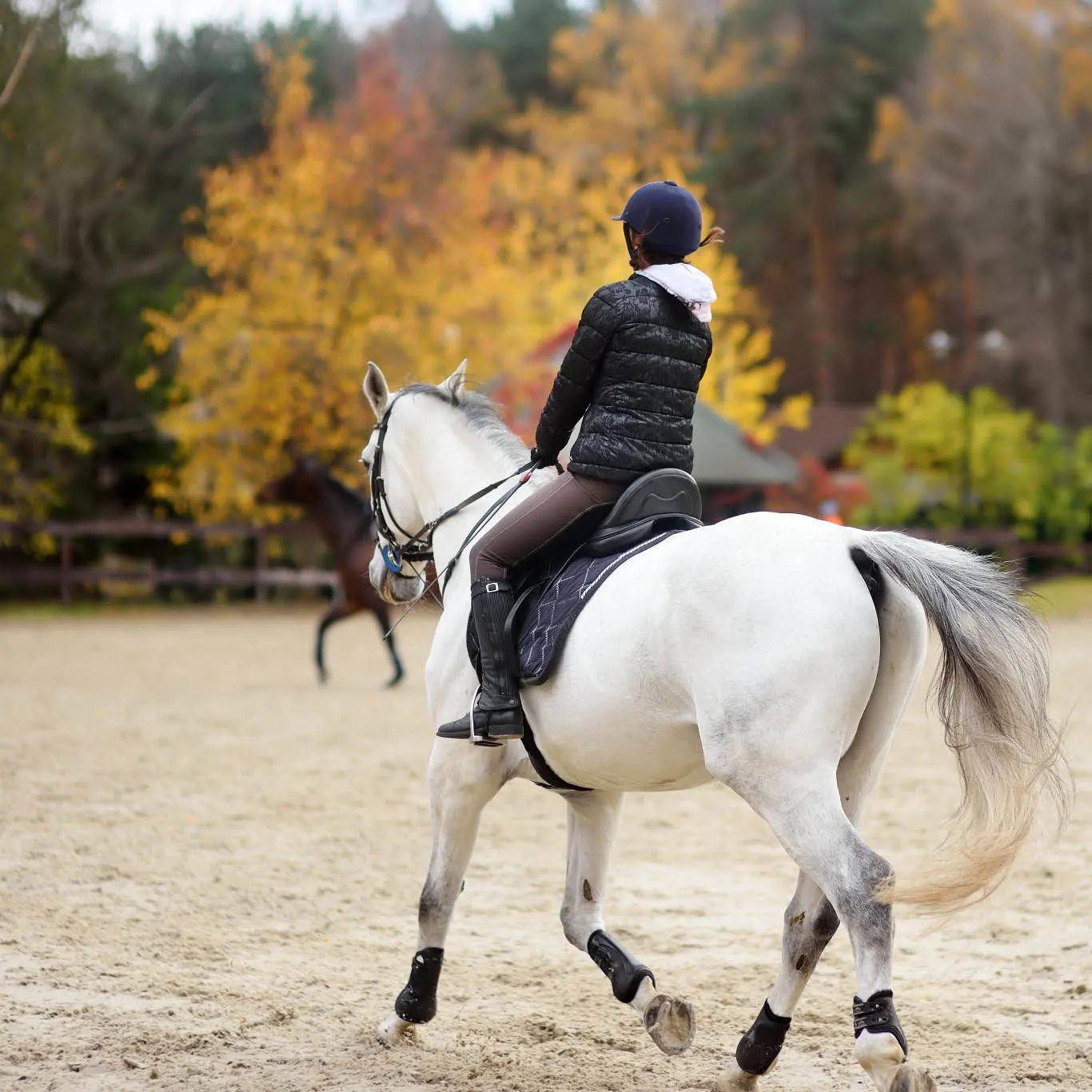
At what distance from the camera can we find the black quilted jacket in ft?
13.1

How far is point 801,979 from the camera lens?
3842 millimetres

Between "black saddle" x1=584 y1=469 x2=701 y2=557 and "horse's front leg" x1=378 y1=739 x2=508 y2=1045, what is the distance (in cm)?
77

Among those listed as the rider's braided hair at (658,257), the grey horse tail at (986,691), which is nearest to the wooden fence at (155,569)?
the rider's braided hair at (658,257)

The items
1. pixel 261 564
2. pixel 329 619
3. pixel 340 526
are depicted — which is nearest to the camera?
pixel 329 619

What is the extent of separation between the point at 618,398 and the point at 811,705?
3.62 ft

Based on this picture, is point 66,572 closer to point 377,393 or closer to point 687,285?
point 377,393

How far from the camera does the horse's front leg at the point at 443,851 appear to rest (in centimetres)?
426

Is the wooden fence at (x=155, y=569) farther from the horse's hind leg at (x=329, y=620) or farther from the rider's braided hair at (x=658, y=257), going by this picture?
the rider's braided hair at (x=658, y=257)

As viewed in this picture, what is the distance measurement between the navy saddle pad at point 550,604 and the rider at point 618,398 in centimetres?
6

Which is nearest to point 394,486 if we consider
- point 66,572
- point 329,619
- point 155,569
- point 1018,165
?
point 329,619

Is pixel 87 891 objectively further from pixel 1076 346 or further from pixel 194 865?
pixel 1076 346

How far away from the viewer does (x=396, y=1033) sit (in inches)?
168

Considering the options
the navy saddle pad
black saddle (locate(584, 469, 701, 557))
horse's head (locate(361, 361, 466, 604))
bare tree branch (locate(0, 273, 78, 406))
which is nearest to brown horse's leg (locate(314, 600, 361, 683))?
horse's head (locate(361, 361, 466, 604))

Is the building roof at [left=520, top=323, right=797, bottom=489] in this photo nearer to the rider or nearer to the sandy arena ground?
the sandy arena ground
